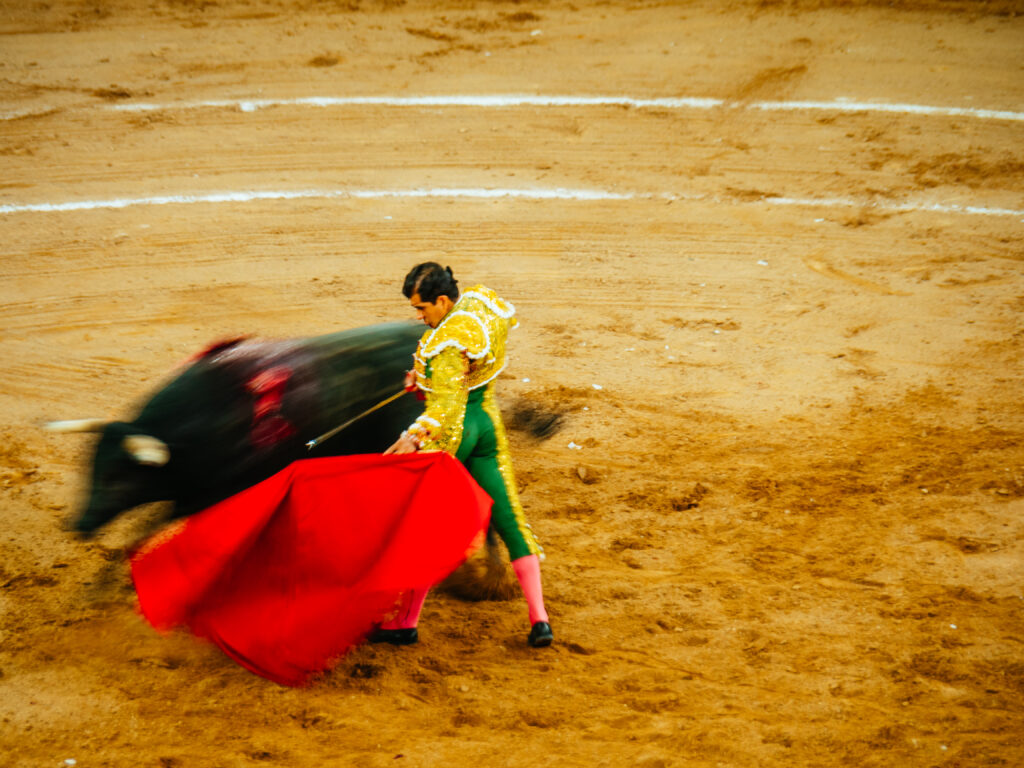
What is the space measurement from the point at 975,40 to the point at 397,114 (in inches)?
247

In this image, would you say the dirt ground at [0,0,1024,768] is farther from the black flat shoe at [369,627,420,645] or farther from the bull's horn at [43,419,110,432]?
the bull's horn at [43,419,110,432]

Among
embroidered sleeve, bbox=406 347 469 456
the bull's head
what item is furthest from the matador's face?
the bull's head

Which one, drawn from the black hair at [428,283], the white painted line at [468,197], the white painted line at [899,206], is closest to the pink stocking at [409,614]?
the black hair at [428,283]

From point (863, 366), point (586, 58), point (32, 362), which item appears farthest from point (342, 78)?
point (863, 366)

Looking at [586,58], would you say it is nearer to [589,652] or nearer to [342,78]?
[342,78]

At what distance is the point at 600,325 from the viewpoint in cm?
634

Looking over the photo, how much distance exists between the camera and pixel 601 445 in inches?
207

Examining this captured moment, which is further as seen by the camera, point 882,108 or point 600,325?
point 882,108

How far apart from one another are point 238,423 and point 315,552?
60cm

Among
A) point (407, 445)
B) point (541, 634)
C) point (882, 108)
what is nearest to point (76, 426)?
point (407, 445)

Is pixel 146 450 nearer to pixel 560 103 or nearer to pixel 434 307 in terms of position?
pixel 434 307

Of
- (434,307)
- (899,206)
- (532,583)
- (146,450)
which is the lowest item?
(532,583)

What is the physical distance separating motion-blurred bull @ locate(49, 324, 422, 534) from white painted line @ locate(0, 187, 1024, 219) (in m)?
3.95

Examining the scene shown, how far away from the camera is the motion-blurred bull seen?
140 inches
